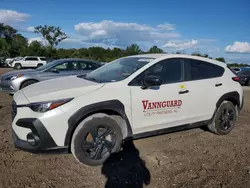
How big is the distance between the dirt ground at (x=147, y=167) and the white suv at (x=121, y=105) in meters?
0.31

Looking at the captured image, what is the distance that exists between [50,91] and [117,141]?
4.10ft

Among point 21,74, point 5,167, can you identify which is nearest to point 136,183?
point 5,167

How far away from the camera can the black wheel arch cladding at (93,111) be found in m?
3.43

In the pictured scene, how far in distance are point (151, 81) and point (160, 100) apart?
406 millimetres

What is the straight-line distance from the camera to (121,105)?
12.3ft

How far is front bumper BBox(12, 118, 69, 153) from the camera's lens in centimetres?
329

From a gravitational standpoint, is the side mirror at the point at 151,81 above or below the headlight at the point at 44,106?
above

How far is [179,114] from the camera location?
438cm

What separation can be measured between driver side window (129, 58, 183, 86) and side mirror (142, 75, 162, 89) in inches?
6.8

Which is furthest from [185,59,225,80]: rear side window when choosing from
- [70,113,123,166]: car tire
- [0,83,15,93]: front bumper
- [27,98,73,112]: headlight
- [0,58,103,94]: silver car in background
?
[0,83,15,93]: front bumper

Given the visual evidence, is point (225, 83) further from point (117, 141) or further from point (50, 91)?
point (50, 91)

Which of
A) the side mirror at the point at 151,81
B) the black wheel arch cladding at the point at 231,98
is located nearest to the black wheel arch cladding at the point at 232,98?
the black wheel arch cladding at the point at 231,98

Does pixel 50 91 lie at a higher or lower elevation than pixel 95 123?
higher

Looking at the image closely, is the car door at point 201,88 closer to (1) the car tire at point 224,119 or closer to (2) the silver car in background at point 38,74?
(1) the car tire at point 224,119
